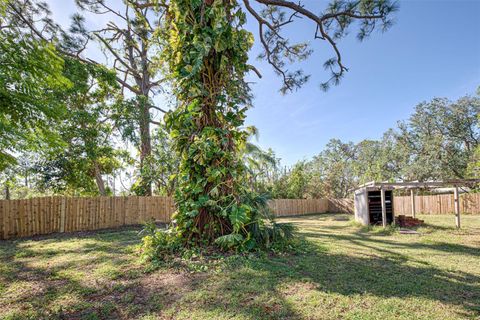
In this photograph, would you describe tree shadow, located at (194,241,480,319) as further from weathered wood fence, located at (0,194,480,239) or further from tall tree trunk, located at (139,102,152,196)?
tall tree trunk, located at (139,102,152,196)

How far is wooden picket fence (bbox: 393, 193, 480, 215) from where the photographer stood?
14.1 meters

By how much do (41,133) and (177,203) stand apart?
1907mm

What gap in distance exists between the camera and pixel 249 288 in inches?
99.6

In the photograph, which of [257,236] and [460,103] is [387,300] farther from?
[460,103]

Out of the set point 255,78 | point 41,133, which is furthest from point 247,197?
A: point 255,78

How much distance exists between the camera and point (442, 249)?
490 cm

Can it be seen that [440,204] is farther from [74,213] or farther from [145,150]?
[74,213]

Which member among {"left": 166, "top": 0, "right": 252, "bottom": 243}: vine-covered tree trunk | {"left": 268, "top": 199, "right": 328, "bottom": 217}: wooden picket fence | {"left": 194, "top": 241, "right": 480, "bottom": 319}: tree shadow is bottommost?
{"left": 268, "top": 199, "right": 328, "bottom": 217}: wooden picket fence

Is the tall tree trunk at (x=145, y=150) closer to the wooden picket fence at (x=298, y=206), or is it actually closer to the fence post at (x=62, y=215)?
the fence post at (x=62, y=215)

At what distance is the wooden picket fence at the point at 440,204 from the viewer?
14148mm

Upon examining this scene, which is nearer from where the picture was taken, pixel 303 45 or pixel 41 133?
pixel 41 133

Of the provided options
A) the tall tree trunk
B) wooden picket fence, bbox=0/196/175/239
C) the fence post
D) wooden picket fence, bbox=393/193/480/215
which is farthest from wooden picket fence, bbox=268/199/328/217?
the fence post

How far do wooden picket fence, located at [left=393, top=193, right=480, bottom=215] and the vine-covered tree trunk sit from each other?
15.3m

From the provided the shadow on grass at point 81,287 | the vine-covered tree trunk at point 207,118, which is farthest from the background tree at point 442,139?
the shadow on grass at point 81,287
